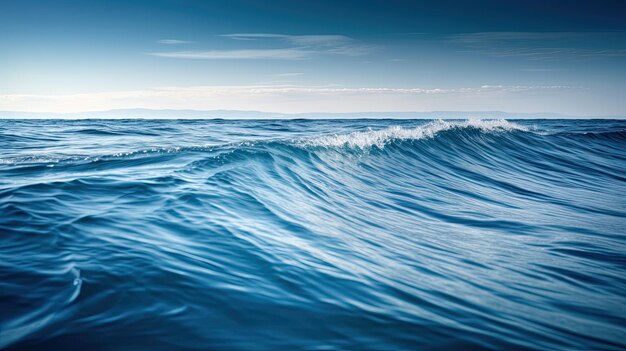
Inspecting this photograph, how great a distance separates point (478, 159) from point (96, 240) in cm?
1389

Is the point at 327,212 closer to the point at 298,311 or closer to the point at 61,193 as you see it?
the point at 298,311

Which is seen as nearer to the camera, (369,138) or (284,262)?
(284,262)

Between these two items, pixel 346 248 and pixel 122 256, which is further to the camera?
pixel 346 248

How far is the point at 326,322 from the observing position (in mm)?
2609

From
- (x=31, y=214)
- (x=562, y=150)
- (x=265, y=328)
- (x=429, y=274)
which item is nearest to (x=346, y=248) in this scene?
(x=429, y=274)

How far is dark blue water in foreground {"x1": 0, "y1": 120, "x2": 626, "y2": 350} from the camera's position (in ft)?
8.11

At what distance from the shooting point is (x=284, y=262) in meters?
3.63

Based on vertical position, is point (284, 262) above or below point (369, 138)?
below

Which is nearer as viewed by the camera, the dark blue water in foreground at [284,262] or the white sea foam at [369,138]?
the dark blue water in foreground at [284,262]

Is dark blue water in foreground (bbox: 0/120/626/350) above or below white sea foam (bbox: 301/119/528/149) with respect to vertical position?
below

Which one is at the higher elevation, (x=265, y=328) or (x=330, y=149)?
(x=330, y=149)

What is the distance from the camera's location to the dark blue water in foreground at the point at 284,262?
2473 mm

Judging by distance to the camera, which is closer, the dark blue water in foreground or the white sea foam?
the dark blue water in foreground

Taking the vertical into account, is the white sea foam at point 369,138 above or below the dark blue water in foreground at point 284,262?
above
